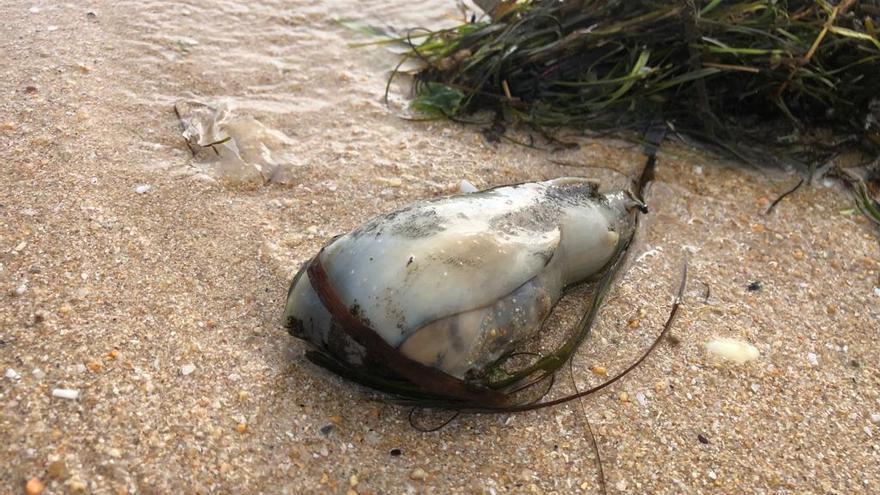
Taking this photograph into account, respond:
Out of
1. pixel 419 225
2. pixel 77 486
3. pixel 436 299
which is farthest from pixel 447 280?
pixel 77 486

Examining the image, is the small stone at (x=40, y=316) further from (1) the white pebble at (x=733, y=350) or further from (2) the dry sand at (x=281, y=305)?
(1) the white pebble at (x=733, y=350)

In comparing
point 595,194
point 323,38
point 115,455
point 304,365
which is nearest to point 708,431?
point 595,194

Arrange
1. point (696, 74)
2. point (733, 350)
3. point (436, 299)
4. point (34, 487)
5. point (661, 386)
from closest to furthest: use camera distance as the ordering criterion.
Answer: point (34, 487), point (436, 299), point (661, 386), point (733, 350), point (696, 74)

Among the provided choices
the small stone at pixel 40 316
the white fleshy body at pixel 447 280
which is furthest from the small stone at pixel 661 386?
the small stone at pixel 40 316

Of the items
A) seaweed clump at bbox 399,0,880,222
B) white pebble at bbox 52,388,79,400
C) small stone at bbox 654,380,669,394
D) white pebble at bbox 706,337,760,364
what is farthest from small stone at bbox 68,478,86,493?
seaweed clump at bbox 399,0,880,222

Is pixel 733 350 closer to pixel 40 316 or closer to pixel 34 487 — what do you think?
pixel 34 487

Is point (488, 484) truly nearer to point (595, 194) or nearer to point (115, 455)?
point (115, 455)
